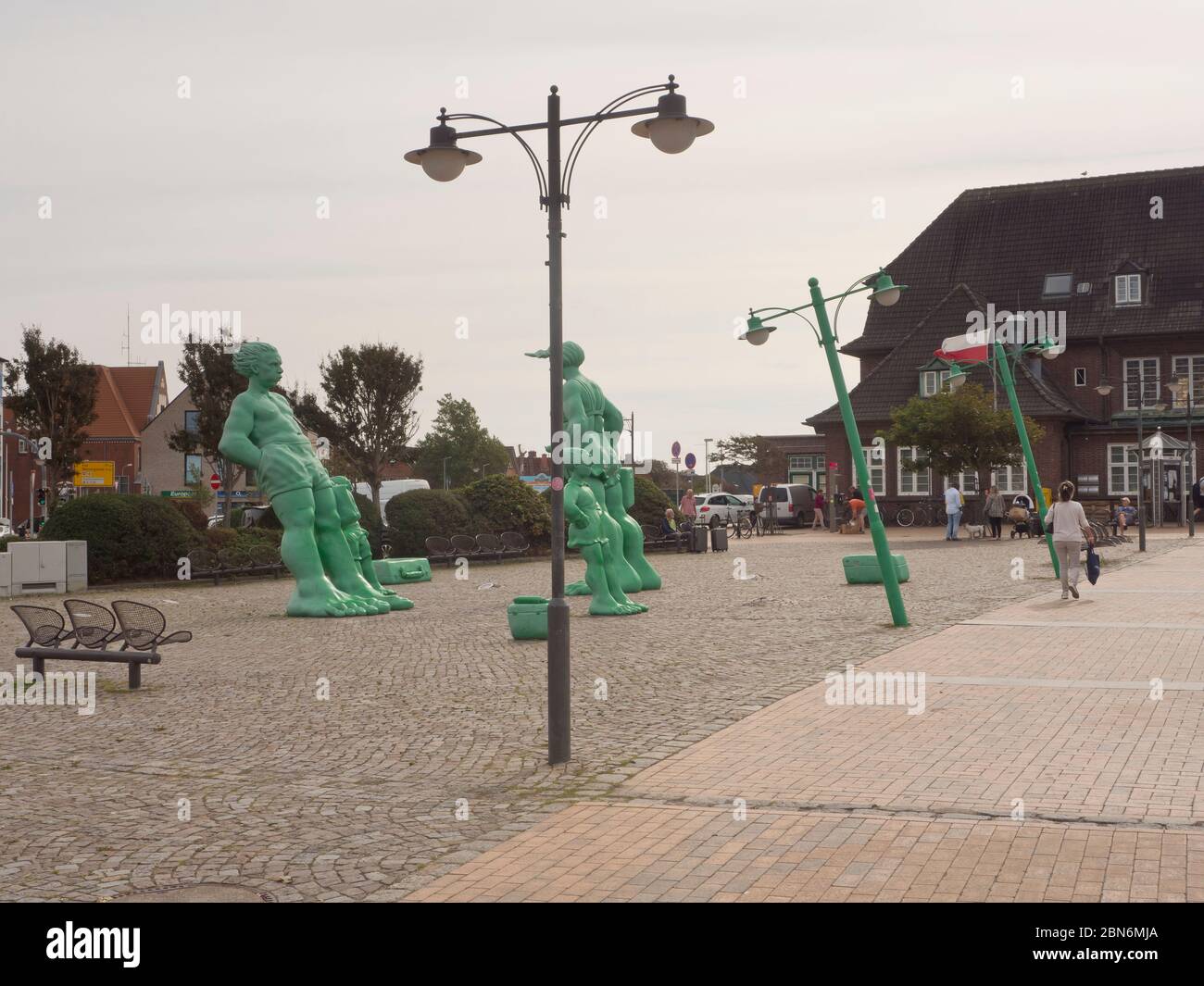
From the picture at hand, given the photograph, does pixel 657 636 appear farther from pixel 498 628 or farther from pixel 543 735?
pixel 543 735

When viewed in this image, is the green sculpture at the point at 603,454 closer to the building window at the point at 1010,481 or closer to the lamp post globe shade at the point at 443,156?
the lamp post globe shade at the point at 443,156

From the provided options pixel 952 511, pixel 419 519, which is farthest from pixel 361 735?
pixel 952 511

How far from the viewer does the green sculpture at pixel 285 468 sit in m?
18.4

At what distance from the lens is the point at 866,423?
5491 centimetres

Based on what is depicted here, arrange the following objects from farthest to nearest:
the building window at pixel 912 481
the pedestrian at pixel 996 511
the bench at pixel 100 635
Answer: the building window at pixel 912 481 → the pedestrian at pixel 996 511 → the bench at pixel 100 635

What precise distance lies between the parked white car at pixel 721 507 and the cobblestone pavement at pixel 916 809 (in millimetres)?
41889

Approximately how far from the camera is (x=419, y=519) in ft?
104

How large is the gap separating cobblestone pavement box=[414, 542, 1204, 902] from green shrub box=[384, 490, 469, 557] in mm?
21272

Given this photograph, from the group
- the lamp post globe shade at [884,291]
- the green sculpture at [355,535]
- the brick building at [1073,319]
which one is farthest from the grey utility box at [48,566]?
the brick building at [1073,319]

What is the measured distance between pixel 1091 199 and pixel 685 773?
56.9m

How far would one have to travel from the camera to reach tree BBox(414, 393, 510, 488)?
320ft

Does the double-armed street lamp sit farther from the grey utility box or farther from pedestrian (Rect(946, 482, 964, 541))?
pedestrian (Rect(946, 482, 964, 541))

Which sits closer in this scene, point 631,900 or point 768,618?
point 631,900
